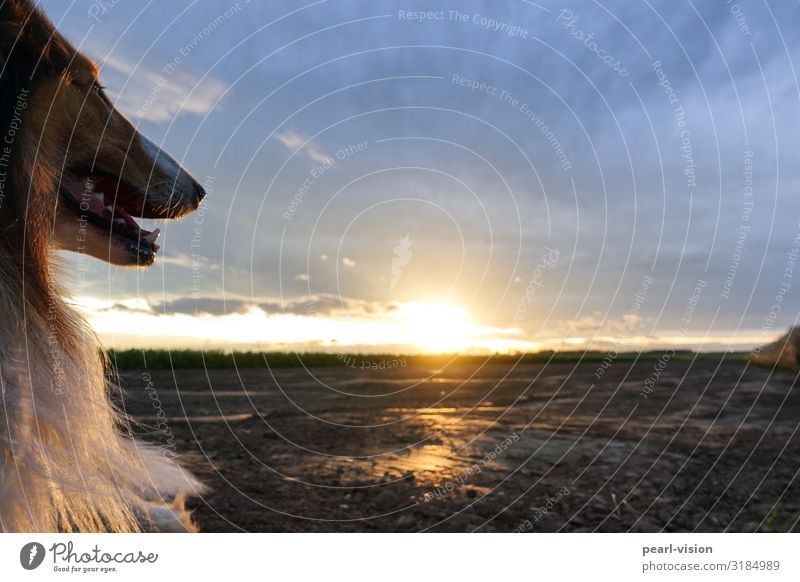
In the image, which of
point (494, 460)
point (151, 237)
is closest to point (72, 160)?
point (151, 237)

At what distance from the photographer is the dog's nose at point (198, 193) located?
4273 mm

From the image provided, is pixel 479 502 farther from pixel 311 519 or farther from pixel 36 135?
pixel 36 135

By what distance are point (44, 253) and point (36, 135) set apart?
688 millimetres

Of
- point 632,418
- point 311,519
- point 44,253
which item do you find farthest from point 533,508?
point 632,418

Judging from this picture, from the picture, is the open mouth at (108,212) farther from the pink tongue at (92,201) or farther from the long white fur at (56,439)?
the long white fur at (56,439)

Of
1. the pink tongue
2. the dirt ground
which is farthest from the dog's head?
the dirt ground

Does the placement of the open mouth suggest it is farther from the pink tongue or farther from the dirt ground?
the dirt ground

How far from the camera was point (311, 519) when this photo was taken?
22.4 ft

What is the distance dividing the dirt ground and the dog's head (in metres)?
3.95

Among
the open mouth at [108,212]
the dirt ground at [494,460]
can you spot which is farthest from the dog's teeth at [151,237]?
the dirt ground at [494,460]

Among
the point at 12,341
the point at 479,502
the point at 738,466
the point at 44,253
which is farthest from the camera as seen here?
the point at 738,466

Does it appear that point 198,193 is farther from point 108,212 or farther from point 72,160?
point 72,160

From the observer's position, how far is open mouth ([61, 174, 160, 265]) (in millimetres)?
3816

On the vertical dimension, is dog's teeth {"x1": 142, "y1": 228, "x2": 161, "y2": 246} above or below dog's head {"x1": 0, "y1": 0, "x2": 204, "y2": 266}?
below
